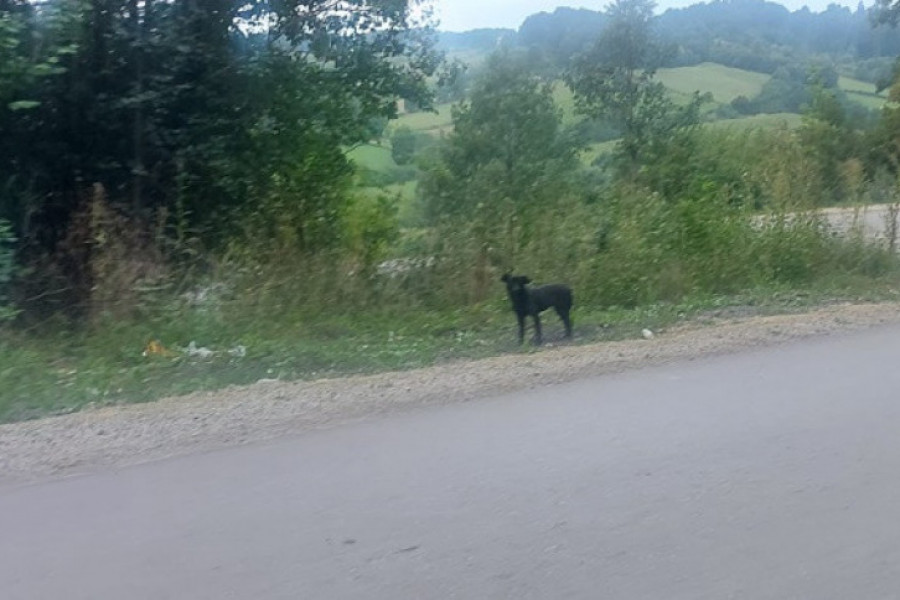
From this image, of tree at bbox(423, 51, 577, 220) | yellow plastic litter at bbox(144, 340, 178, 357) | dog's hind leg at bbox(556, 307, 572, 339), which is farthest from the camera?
tree at bbox(423, 51, 577, 220)

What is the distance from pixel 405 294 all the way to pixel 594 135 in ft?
32.4

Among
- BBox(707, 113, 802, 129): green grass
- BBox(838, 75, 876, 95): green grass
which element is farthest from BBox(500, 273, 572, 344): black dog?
BBox(838, 75, 876, 95): green grass

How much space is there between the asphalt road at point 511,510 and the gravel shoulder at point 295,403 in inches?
13.2

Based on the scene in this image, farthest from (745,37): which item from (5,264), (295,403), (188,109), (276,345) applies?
(295,403)

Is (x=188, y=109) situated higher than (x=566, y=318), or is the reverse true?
(x=188, y=109)

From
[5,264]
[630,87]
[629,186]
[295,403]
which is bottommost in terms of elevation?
[629,186]

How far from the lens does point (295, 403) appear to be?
8.81 m

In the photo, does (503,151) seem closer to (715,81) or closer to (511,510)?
(715,81)

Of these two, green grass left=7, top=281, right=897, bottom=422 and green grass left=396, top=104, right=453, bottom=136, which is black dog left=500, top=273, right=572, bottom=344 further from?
green grass left=396, top=104, right=453, bottom=136

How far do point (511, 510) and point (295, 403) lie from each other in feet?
9.48

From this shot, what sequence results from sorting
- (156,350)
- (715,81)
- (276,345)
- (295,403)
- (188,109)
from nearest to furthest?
Result: (295,403) → (156,350) → (276,345) → (188,109) → (715,81)

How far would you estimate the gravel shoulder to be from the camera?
7.71 meters

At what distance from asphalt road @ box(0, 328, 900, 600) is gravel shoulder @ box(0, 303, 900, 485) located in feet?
1.10

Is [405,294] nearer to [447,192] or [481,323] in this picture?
[481,323]
